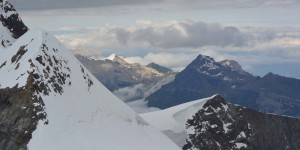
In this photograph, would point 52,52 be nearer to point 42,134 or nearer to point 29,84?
point 29,84

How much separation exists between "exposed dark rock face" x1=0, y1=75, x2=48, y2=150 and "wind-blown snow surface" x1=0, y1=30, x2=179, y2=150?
158 cm

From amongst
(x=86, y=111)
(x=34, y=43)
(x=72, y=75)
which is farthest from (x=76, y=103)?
(x=34, y=43)

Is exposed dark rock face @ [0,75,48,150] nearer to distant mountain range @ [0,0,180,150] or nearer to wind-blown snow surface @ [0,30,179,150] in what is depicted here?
distant mountain range @ [0,0,180,150]

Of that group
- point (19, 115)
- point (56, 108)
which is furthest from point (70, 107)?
point (19, 115)

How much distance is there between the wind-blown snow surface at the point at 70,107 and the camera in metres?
105

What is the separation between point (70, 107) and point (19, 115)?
515 inches

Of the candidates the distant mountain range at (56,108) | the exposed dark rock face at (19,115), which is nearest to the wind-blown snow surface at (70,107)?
the distant mountain range at (56,108)

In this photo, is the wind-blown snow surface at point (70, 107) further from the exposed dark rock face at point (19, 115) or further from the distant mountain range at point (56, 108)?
the exposed dark rock face at point (19, 115)

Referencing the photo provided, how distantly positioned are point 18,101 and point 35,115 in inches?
309

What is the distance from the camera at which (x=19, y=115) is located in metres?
106

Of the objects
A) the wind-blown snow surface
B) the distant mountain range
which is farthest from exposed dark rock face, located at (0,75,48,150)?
the wind-blown snow surface

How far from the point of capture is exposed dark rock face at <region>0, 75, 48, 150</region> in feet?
333

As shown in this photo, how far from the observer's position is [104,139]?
374 ft

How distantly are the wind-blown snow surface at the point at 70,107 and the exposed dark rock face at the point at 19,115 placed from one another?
1580mm
